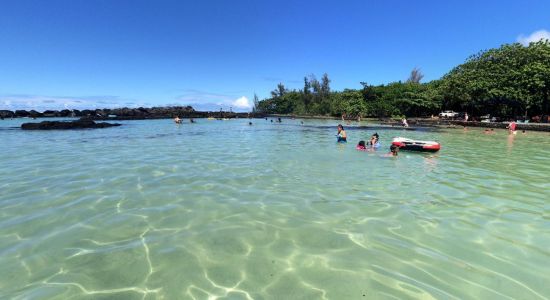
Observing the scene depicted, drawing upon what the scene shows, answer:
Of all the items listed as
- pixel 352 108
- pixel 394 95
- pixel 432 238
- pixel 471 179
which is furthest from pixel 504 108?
pixel 432 238

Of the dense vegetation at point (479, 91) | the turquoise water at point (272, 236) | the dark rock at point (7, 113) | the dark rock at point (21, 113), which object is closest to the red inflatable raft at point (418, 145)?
the turquoise water at point (272, 236)

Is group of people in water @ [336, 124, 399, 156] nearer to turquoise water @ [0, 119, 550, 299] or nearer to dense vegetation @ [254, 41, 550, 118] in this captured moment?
turquoise water @ [0, 119, 550, 299]

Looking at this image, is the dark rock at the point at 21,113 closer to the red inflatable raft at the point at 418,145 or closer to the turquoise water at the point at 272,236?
the turquoise water at the point at 272,236

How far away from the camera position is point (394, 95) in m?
72.6

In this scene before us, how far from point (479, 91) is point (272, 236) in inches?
2068

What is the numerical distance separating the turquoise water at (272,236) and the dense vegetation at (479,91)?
3975 centimetres

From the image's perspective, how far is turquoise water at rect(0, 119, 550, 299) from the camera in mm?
4480

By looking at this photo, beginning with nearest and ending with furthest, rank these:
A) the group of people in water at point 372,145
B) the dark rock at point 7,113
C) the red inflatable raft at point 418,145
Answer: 1. the group of people in water at point 372,145
2. the red inflatable raft at point 418,145
3. the dark rock at point 7,113

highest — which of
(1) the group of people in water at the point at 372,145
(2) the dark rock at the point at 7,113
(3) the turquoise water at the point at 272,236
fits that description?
(2) the dark rock at the point at 7,113

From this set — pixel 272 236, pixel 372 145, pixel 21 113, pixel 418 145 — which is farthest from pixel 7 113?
pixel 272 236

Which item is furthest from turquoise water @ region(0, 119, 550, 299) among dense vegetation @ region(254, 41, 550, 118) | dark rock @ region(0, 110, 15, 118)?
dark rock @ region(0, 110, 15, 118)

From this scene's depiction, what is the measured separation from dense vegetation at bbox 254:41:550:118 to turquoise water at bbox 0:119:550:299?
1565 inches

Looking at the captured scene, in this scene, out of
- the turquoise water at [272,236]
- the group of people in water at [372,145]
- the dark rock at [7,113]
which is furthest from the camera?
the dark rock at [7,113]

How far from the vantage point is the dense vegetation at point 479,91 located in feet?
138
